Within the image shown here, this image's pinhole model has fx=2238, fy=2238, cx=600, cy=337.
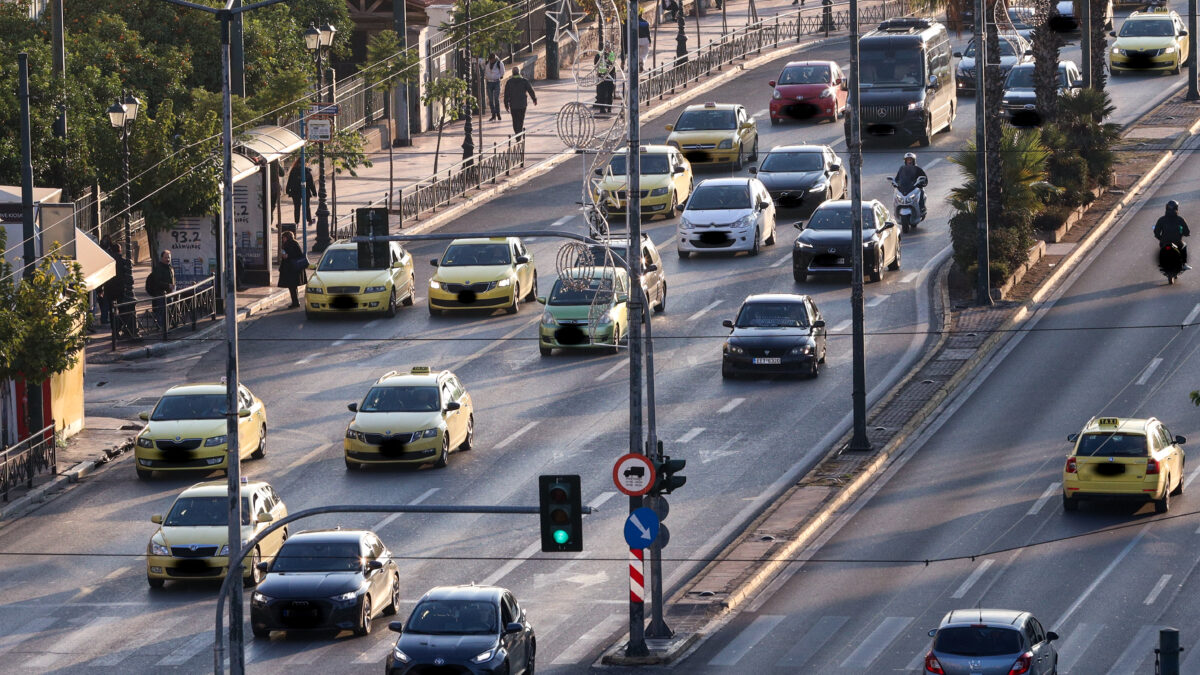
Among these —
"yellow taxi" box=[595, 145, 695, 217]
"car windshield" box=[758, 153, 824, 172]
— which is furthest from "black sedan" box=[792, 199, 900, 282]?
"yellow taxi" box=[595, 145, 695, 217]

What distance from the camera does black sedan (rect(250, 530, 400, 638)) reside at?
1246 inches

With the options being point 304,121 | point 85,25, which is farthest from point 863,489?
point 85,25

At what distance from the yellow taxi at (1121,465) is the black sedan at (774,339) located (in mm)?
8285

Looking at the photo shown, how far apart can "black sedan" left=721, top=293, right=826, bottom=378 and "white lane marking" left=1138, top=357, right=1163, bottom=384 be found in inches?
251

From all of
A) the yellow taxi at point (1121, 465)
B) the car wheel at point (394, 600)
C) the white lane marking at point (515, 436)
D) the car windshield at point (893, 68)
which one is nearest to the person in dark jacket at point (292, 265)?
the white lane marking at point (515, 436)

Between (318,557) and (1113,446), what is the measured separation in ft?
43.9

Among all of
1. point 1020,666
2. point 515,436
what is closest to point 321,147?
point 515,436

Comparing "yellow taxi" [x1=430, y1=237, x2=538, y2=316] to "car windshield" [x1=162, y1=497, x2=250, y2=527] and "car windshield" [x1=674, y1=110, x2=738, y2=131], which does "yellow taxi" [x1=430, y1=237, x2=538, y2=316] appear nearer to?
"car windshield" [x1=674, y1=110, x2=738, y2=131]

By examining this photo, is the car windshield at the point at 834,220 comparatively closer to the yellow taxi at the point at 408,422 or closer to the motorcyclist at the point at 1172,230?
the motorcyclist at the point at 1172,230

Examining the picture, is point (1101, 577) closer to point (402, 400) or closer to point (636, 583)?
point (636, 583)

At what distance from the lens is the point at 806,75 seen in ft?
221

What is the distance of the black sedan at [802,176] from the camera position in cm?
5678

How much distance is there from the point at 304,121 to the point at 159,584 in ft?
72.7

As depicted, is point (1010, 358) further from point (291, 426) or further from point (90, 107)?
point (90, 107)
